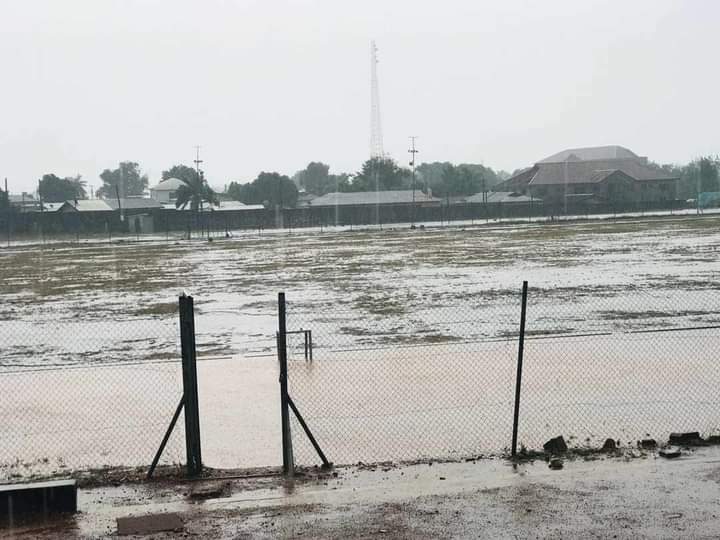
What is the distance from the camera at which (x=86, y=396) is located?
14.0 metres

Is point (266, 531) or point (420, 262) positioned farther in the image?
point (420, 262)

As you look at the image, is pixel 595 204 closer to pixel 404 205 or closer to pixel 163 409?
pixel 404 205

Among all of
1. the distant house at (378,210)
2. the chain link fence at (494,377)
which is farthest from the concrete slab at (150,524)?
the distant house at (378,210)

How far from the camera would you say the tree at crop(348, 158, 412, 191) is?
462ft

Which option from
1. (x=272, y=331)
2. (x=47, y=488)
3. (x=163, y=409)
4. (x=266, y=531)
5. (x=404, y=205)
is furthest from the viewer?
(x=404, y=205)

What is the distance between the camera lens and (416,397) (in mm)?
13016

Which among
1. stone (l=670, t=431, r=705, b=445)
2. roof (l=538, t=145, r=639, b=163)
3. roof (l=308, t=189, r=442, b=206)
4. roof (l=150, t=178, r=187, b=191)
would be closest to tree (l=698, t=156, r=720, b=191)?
roof (l=538, t=145, r=639, b=163)

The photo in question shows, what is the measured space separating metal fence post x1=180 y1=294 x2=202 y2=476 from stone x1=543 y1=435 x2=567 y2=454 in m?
3.43

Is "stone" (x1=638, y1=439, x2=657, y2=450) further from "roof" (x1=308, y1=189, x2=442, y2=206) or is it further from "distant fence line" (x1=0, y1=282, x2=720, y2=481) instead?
"roof" (x1=308, y1=189, x2=442, y2=206)

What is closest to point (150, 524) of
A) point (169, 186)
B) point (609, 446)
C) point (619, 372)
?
point (609, 446)

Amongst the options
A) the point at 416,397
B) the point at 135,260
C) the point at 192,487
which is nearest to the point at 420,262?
the point at 135,260

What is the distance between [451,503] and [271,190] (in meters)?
134

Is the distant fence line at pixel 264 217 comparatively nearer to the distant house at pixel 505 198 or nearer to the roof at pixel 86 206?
the distant house at pixel 505 198

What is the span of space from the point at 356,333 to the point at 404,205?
9366 centimetres
